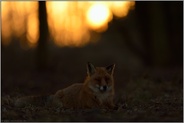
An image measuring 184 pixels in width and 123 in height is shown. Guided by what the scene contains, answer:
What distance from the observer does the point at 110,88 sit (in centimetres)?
1264

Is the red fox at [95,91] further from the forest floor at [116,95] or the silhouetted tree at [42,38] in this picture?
the silhouetted tree at [42,38]

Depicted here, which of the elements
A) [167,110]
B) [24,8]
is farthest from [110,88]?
[24,8]

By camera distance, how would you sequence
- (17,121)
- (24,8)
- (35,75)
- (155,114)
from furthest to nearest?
(24,8), (35,75), (155,114), (17,121)

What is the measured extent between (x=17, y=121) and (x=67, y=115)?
1.20m

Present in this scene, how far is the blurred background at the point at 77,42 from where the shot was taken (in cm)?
2465

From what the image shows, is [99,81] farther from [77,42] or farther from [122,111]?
[77,42]

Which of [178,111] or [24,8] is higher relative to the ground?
[24,8]

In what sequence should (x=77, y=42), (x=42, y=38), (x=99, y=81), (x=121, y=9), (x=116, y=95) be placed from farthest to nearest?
(x=77, y=42) < (x=121, y=9) < (x=42, y=38) < (x=116, y=95) < (x=99, y=81)

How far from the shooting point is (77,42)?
53.6 m

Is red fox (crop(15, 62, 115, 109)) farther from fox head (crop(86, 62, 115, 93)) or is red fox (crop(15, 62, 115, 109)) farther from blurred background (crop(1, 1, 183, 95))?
blurred background (crop(1, 1, 183, 95))

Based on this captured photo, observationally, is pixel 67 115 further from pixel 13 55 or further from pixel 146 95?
pixel 13 55

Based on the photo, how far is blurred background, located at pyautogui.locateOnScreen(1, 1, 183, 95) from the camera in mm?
24645

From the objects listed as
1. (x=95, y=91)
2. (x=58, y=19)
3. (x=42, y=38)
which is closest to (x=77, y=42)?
(x=58, y=19)

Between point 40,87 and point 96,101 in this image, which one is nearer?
point 96,101
